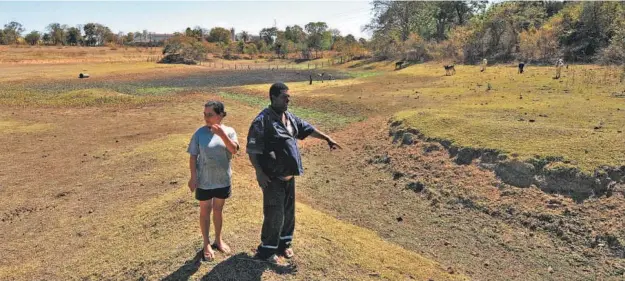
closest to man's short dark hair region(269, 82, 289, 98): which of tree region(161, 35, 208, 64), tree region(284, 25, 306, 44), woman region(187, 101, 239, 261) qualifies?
woman region(187, 101, 239, 261)

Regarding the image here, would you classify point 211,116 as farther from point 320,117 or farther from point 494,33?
point 494,33

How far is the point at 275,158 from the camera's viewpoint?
4.45 metres

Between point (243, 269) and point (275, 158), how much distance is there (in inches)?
→ 54.5

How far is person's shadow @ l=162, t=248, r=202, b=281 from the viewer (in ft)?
16.0

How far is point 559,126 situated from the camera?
36.5 feet

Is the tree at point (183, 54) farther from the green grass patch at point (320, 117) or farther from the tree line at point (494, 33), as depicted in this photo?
the green grass patch at point (320, 117)

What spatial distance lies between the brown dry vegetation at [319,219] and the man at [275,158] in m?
0.54

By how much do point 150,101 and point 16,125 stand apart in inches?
263

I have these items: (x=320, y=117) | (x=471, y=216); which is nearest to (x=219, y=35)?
(x=320, y=117)

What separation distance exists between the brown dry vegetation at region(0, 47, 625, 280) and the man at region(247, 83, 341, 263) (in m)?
0.54

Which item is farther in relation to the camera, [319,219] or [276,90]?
[319,219]

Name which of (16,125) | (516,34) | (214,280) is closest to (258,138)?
(214,280)

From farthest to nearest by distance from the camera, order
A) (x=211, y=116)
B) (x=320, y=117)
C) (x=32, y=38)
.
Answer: (x=32, y=38)
(x=320, y=117)
(x=211, y=116)

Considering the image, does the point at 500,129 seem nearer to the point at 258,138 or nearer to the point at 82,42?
the point at 258,138
